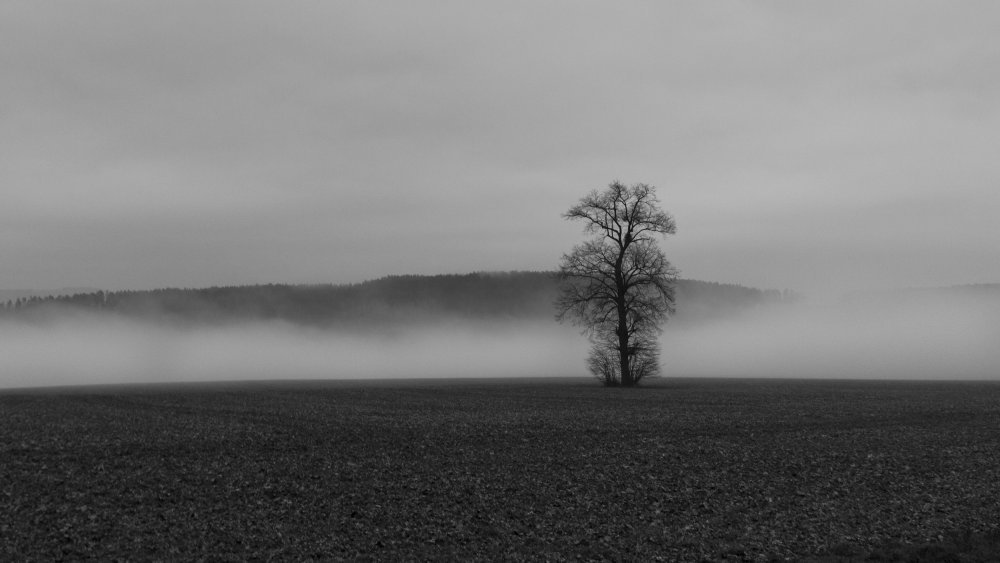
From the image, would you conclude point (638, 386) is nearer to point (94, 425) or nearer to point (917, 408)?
point (917, 408)

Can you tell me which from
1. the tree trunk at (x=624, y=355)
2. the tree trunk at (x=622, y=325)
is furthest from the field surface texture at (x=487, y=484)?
the tree trunk at (x=624, y=355)

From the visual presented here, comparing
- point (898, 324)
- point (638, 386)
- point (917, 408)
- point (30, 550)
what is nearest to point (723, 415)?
point (917, 408)

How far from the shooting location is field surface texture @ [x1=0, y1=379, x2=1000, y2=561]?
17.8 meters

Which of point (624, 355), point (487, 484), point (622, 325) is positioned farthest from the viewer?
point (624, 355)

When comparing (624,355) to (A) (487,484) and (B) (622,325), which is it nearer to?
(B) (622,325)

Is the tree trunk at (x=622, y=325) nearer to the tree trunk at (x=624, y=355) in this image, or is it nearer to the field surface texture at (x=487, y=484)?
the tree trunk at (x=624, y=355)

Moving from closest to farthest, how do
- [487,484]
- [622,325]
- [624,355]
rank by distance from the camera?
[487,484]
[622,325]
[624,355]

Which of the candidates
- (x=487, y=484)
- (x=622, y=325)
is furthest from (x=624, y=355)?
(x=487, y=484)

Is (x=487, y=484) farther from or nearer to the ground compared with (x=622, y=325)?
nearer to the ground

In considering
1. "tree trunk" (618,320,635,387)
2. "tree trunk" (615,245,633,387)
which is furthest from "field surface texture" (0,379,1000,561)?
"tree trunk" (618,320,635,387)

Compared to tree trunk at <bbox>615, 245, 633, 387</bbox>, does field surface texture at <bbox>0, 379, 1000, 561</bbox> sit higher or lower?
lower

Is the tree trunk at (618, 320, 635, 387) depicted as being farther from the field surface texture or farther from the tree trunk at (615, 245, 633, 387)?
the field surface texture

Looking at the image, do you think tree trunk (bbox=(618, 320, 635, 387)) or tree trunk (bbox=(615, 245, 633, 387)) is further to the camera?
tree trunk (bbox=(618, 320, 635, 387))

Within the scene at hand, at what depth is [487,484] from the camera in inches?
923
